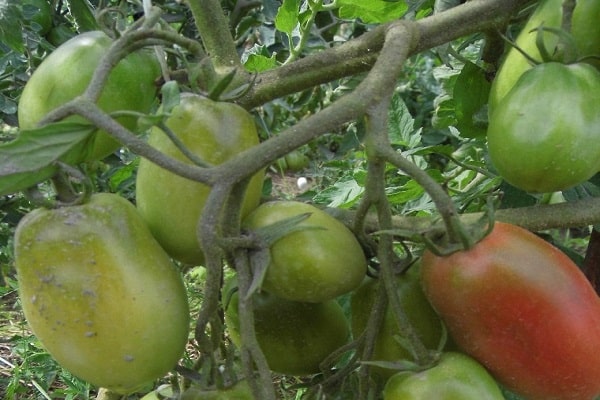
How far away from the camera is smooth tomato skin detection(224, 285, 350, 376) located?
88 cm

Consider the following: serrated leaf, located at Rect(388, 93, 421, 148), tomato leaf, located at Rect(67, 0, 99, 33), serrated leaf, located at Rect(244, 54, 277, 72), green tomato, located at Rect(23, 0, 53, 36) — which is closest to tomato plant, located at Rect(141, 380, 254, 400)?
serrated leaf, located at Rect(244, 54, 277, 72)

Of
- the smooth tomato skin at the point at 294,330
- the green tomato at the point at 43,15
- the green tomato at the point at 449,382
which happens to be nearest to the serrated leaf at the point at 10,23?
the green tomato at the point at 43,15

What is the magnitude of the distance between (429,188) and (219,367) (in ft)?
1.09

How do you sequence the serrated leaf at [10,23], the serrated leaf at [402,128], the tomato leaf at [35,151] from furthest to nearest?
the serrated leaf at [402,128] < the serrated leaf at [10,23] < the tomato leaf at [35,151]

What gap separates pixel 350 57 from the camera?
3.00 feet

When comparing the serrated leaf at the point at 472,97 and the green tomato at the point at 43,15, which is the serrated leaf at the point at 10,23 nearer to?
the green tomato at the point at 43,15

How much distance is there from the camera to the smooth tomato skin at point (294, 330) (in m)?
0.88

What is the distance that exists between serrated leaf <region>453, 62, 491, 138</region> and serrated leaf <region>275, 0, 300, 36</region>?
10.4 inches

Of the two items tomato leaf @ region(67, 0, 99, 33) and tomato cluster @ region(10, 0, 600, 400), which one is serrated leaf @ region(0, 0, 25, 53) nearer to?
tomato leaf @ region(67, 0, 99, 33)

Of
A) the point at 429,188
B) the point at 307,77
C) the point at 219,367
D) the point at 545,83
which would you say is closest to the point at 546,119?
the point at 545,83

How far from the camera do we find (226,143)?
0.78m

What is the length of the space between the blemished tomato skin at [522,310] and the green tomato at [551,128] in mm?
70

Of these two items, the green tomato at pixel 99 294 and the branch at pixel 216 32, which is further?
the branch at pixel 216 32

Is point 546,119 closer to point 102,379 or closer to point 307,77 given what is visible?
point 307,77
